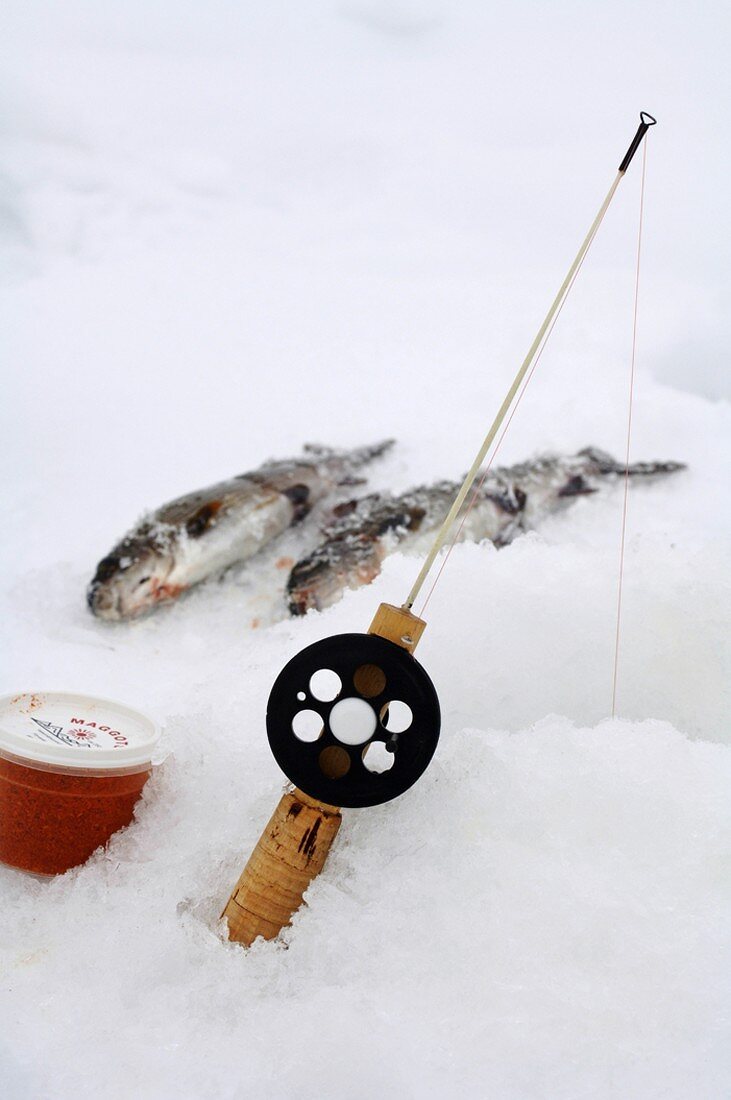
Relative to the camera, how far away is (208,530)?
→ 2.91 metres

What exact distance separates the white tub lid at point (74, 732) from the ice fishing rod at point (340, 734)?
25 cm

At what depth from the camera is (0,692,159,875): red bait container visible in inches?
41.6

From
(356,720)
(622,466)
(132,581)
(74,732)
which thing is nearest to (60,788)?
(74,732)

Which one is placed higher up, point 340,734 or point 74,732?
point 340,734

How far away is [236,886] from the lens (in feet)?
3.22

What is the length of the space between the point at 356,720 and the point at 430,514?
2060mm

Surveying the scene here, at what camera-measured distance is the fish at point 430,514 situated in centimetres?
251

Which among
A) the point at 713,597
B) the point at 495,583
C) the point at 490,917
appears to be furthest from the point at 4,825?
the point at 713,597

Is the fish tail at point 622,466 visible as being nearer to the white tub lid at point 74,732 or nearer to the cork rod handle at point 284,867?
the white tub lid at point 74,732

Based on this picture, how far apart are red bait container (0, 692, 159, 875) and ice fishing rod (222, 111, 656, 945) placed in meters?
0.24

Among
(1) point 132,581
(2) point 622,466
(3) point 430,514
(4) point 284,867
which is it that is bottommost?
(1) point 132,581

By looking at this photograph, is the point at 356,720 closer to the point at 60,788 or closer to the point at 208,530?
the point at 60,788

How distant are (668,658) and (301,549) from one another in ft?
5.88

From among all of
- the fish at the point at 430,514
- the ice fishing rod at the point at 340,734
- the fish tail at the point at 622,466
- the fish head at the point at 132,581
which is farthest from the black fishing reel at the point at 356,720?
the fish tail at the point at 622,466
